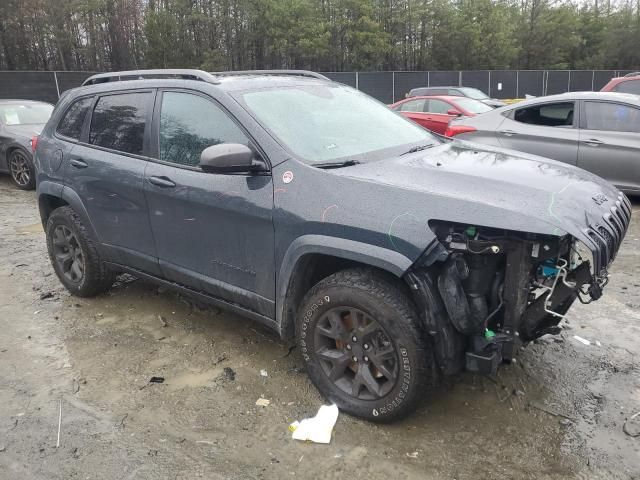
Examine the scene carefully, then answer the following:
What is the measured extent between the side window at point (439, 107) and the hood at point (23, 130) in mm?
8335

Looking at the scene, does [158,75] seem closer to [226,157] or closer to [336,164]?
[226,157]

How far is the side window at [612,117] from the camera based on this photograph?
22.4 ft

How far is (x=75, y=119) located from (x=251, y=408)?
113 inches

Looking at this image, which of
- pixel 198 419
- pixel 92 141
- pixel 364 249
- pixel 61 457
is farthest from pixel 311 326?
pixel 92 141

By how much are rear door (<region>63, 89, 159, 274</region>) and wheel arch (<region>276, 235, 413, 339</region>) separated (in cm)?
123

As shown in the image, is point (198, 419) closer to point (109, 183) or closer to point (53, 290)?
point (109, 183)

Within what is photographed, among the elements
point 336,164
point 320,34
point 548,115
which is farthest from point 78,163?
point 320,34

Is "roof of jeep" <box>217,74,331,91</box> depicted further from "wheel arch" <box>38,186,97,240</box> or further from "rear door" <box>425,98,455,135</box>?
"rear door" <box>425,98,455,135</box>

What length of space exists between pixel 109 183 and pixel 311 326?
1992 mm

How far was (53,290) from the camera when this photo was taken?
16.5 ft

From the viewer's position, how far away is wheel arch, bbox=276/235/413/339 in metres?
2.63

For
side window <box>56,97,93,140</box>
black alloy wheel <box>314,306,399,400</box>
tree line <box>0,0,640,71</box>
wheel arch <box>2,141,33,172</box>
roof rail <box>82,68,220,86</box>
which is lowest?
black alloy wheel <box>314,306,399,400</box>

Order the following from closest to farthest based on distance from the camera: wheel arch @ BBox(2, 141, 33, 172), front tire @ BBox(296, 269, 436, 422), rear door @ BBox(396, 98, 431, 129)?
front tire @ BBox(296, 269, 436, 422) < wheel arch @ BBox(2, 141, 33, 172) < rear door @ BBox(396, 98, 431, 129)

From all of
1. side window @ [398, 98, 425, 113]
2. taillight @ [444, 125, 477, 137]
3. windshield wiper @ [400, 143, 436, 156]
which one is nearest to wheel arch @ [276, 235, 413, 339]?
windshield wiper @ [400, 143, 436, 156]
